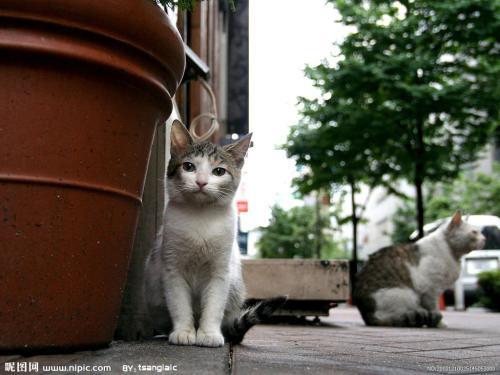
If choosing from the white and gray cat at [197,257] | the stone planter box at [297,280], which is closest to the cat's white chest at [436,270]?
the stone planter box at [297,280]

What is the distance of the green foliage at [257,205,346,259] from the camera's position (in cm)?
2634

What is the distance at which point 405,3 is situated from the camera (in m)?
10.2

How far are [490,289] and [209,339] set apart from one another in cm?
1002

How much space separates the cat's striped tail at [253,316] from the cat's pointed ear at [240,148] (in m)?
0.82

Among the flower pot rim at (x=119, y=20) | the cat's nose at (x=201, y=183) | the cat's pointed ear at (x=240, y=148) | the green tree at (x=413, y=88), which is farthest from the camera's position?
the green tree at (x=413, y=88)

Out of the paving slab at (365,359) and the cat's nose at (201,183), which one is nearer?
the paving slab at (365,359)

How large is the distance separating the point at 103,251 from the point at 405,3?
964 cm

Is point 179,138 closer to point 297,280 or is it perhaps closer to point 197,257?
point 197,257

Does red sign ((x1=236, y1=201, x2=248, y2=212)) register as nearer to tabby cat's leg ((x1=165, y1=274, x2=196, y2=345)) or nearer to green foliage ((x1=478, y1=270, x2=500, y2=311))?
green foliage ((x1=478, y1=270, x2=500, y2=311))

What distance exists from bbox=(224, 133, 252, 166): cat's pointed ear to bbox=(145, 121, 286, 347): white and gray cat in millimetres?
84

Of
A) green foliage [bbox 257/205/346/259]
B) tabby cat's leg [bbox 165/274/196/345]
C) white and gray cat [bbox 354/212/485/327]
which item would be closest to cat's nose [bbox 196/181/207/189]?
tabby cat's leg [bbox 165/274/196/345]

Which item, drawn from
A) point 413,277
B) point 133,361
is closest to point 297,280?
point 413,277

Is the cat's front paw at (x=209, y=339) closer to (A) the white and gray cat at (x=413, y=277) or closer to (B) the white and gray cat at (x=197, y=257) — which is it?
(B) the white and gray cat at (x=197, y=257)

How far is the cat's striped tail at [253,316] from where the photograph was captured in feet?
8.88
